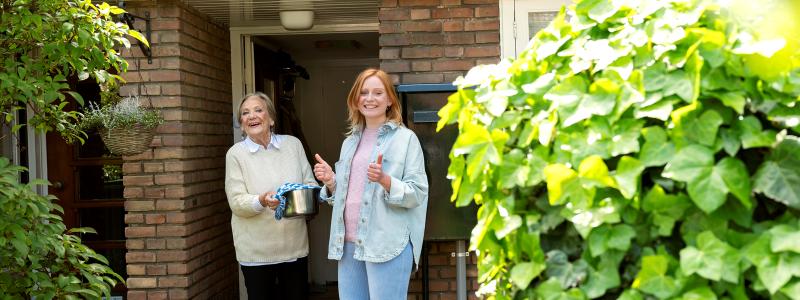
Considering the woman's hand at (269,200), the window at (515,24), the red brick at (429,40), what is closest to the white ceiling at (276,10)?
the red brick at (429,40)

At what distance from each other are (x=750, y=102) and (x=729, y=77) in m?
0.06

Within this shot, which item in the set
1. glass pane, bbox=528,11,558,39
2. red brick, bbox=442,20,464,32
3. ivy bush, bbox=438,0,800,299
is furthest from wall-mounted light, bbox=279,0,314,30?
ivy bush, bbox=438,0,800,299

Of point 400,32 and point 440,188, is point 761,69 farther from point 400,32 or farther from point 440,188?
point 400,32

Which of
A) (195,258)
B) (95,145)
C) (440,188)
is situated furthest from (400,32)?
(95,145)

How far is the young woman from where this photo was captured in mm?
3295

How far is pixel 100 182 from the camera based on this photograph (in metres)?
5.59

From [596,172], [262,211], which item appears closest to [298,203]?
[262,211]

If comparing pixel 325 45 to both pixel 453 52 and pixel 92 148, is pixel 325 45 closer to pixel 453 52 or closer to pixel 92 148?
pixel 92 148

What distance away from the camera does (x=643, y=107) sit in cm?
144

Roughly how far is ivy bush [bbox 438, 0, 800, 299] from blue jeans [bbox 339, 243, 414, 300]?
174 centimetres

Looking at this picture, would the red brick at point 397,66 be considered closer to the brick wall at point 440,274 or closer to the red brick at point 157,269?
the brick wall at point 440,274

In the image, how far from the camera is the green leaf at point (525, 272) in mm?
1519

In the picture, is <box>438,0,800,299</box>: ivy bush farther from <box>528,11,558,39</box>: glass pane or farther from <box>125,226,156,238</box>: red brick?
<box>125,226,156,238</box>: red brick

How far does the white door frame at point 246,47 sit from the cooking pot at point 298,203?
203 centimetres
